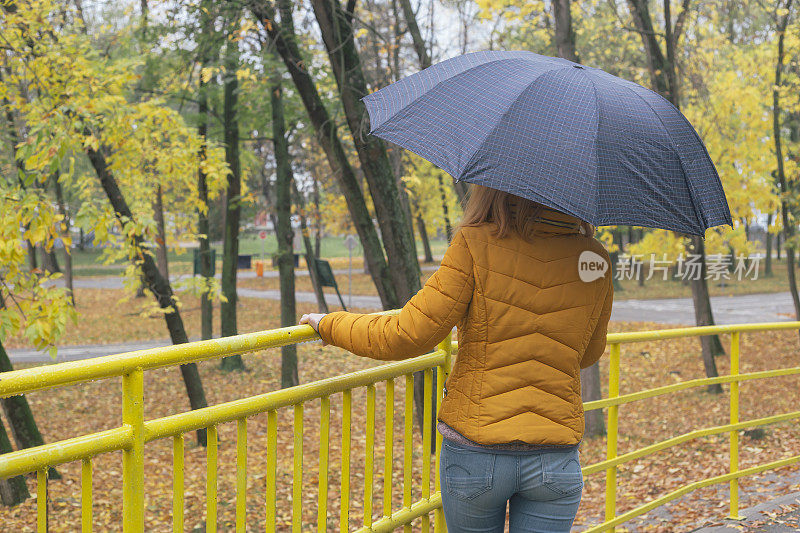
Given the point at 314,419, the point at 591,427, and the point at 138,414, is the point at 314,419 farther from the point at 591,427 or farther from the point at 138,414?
the point at 138,414

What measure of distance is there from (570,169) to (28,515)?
5683 mm

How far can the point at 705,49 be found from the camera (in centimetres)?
1717

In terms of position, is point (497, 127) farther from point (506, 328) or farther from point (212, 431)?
point (212, 431)

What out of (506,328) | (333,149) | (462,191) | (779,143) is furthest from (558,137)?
(779,143)

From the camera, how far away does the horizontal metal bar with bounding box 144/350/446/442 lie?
1990 millimetres

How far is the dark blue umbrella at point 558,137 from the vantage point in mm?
2074

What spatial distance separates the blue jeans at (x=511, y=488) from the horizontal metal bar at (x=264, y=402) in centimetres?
42

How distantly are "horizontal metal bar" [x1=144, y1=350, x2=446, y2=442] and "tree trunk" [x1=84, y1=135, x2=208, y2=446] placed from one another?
20.8 feet

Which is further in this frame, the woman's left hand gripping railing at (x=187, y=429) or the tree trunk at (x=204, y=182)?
the tree trunk at (x=204, y=182)

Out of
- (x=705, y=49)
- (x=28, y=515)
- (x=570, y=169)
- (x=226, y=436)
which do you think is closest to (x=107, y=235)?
(x=28, y=515)

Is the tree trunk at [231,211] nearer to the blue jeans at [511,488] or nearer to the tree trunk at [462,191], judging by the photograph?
the tree trunk at [462,191]

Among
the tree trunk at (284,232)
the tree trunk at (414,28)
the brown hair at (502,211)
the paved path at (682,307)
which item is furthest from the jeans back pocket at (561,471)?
the paved path at (682,307)

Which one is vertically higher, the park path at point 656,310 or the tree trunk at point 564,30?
the tree trunk at point 564,30

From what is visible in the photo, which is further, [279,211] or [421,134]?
[279,211]
